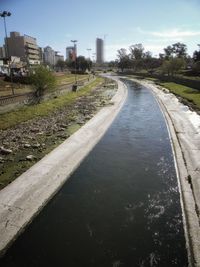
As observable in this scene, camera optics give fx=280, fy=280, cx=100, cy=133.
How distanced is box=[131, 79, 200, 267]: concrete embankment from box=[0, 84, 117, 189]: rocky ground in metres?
9.01

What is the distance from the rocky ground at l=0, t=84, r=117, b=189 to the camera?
17031 millimetres

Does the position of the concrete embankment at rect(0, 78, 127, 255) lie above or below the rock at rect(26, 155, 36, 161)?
below

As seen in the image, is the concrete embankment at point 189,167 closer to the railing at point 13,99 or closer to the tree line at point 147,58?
the railing at point 13,99

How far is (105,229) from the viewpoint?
11109 millimetres

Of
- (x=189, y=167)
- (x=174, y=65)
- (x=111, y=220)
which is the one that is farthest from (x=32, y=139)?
(x=174, y=65)

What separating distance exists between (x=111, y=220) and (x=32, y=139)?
1287 cm

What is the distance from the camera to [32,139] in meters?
22.7

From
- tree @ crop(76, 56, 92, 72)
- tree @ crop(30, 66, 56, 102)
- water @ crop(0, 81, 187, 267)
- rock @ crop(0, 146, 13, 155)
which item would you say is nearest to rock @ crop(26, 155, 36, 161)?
rock @ crop(0, 146, 13, 155)

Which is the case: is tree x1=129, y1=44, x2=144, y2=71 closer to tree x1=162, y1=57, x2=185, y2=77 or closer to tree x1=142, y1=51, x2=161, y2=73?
tree x1=142, y1=51, x2=161, y2=73

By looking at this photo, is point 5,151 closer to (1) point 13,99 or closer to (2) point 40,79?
(1) point 13,99

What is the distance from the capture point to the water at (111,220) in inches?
378

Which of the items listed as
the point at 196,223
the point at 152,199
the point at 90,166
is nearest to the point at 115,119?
the point at 90,166

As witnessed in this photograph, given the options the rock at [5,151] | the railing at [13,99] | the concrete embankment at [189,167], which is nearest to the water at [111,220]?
the concrete embankment at [189,167]

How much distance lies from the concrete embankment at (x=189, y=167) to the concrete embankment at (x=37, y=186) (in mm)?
6367
